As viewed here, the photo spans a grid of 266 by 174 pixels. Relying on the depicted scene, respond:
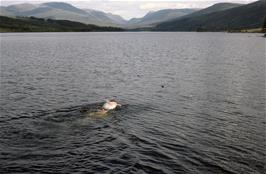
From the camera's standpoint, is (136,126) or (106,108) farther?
(106,108)

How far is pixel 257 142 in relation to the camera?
28.8m

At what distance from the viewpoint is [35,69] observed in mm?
72812

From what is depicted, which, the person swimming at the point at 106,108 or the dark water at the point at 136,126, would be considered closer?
the dark water at the point at 136,126

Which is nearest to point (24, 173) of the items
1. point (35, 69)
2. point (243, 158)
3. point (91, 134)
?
point (91, 134)

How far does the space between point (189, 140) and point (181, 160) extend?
445 cm

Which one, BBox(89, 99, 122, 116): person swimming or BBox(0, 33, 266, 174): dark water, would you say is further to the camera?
BBox(89, 99, 122, 116): person swimming

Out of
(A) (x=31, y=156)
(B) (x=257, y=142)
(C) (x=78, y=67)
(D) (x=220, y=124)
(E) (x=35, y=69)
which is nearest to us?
(A) (x=31, y=156)

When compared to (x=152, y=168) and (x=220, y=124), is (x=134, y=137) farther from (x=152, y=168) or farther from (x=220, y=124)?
(x=220, y=124)

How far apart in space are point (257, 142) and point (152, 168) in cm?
1089

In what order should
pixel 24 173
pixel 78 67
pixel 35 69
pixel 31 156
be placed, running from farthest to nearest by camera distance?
pixel 78 67, pixel 35 69, pixel 31 156, pixel 24 173

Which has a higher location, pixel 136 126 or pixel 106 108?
pixel 106 108

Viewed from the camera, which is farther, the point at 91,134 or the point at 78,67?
the point at 78,67

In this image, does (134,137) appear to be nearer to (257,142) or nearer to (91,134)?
(91,134)

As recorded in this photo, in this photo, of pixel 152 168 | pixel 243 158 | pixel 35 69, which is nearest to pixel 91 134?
pixel 152 168
